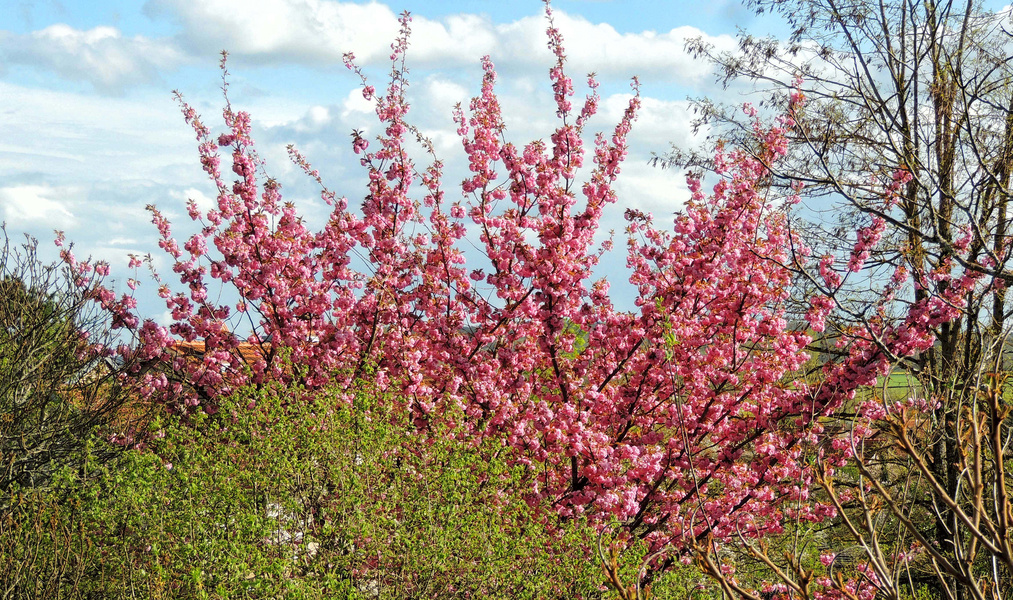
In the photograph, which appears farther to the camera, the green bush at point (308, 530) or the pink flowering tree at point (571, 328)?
the pink flowering tree at point (571, 328)

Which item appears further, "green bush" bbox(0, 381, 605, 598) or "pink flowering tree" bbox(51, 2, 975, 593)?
"pink flowering tree" bbox(51, 2, 975, 593)

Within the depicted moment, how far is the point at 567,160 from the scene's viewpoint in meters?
9.51

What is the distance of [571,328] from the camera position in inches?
374

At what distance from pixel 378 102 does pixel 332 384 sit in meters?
3.13

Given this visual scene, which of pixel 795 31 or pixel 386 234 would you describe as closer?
pixel 386 234

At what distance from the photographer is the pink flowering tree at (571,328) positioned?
→ 9070mm

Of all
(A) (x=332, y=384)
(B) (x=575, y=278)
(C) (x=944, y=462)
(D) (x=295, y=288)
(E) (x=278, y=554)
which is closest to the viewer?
(E) (x=278, y=554)

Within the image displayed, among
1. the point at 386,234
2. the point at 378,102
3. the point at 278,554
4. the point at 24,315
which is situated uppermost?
the point at 378,102

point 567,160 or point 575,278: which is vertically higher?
point 567,160

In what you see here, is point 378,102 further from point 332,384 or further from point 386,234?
point 332,384

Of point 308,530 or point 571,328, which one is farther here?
point 571,328

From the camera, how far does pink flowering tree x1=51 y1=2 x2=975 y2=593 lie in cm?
907

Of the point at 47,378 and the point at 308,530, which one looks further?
the point at 47,378

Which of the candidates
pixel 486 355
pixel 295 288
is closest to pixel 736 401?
pixel 486 355
